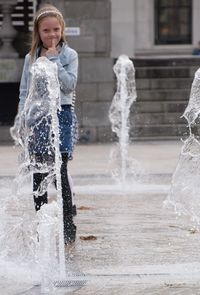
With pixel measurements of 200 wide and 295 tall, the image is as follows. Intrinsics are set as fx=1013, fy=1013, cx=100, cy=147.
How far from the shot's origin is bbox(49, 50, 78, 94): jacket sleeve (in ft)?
20.8

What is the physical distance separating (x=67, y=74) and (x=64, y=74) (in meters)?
0.04

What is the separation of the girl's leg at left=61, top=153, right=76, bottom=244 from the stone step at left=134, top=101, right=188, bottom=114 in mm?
12860

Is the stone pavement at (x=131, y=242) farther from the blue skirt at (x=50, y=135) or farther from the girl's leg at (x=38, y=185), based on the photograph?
the blue skirt at (x=50, y=135)

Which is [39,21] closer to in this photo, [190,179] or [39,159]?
[39,159]

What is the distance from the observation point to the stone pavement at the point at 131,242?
5500 millimetres

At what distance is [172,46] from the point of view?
25578mm

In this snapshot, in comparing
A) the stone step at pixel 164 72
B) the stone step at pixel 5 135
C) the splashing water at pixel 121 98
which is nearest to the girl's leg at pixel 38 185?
the splashing water at pixel 121 98

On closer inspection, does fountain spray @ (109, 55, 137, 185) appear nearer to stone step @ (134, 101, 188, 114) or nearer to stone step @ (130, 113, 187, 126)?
stone step @ (130, 113, 187, 126)

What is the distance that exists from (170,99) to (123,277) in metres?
14.2

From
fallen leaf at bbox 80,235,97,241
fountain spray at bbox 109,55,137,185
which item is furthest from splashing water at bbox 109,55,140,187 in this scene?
fallen leaf at bbox 80,235,97,241

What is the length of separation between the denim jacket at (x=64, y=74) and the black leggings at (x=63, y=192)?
39 centimetres

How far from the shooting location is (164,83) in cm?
2020

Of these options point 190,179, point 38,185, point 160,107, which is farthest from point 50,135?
point 160,107

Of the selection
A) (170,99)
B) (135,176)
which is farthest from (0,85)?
(135,176)
